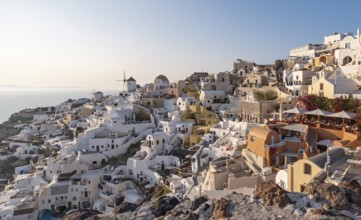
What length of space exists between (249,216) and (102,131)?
27.8 meters

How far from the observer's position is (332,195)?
8.92 metres

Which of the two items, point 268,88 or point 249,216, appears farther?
point 268,88

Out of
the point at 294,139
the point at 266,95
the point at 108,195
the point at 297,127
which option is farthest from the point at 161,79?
the point at 294,139

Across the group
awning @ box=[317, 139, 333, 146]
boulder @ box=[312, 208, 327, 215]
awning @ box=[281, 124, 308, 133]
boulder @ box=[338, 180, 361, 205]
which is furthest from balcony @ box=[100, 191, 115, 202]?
boulder @ box=[312, 208, 327, 215]

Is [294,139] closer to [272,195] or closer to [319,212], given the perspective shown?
[272,195]

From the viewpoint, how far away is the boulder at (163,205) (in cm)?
1107

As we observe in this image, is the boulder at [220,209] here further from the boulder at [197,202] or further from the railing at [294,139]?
the railing at [294,139]

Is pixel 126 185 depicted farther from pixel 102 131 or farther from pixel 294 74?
pixel 294 74

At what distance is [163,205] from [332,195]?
5.87m

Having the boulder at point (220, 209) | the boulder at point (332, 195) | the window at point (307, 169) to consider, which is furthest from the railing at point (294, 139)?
the boulder at point (220, 209)

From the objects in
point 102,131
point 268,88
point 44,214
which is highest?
point 268,88

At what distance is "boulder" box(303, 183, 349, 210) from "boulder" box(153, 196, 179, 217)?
4.87 metres

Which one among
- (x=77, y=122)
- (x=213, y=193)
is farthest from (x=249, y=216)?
(x=77, y=122)

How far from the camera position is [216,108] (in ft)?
122
